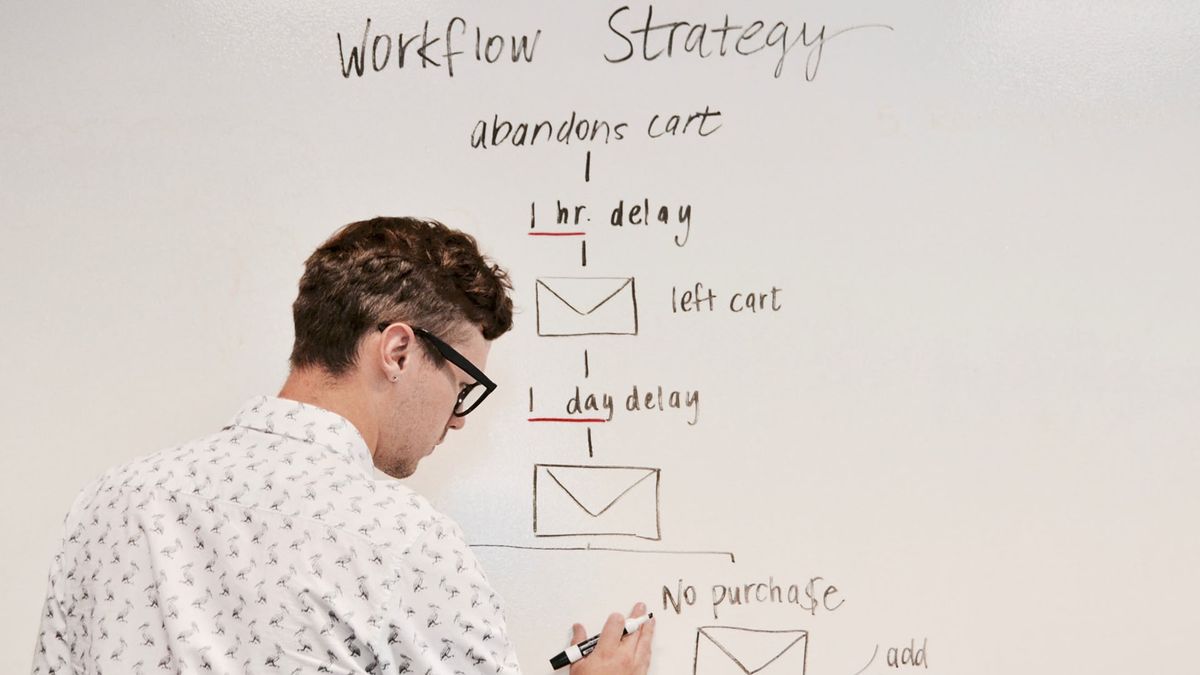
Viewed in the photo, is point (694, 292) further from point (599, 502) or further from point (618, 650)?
point (618, 650)

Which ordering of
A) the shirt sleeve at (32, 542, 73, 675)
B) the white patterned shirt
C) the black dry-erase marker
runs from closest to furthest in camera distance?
the white patterned shirt → the shirt sleeve at (32, 542, 73, 675) → the black dry-erase marker

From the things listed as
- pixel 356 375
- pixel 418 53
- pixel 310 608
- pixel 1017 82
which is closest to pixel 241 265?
pixel 418 53

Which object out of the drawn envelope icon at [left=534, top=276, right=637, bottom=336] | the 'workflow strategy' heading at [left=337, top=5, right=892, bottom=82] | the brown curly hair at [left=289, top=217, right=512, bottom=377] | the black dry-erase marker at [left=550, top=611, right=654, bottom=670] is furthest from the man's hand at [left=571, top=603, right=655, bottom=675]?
the 'workflow strategy' heading at [left=337, top=5, right=892, bottom=82]

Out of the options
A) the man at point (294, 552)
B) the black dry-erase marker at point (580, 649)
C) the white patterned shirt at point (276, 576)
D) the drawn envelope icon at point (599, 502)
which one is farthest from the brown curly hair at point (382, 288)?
the black dry-erase marker at point (580, 649)

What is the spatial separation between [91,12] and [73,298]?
343 mm

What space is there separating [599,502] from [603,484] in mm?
21

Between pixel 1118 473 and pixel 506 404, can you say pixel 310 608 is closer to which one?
pixel 506 404

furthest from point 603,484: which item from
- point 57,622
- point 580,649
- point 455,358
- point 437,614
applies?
point 57,622

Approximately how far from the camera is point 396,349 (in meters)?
0.97

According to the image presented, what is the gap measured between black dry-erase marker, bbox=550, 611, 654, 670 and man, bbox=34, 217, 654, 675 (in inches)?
14.8

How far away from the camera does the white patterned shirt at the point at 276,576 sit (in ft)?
2.74

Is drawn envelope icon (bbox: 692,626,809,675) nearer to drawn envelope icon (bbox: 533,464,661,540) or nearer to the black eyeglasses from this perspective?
drawn envelope icon (bbox: 533,464,661,540)

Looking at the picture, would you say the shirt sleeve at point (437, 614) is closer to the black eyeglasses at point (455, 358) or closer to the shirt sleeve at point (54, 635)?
the black eyeglasses at point (455, 358)

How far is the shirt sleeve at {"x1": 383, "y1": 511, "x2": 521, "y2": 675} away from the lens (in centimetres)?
84
